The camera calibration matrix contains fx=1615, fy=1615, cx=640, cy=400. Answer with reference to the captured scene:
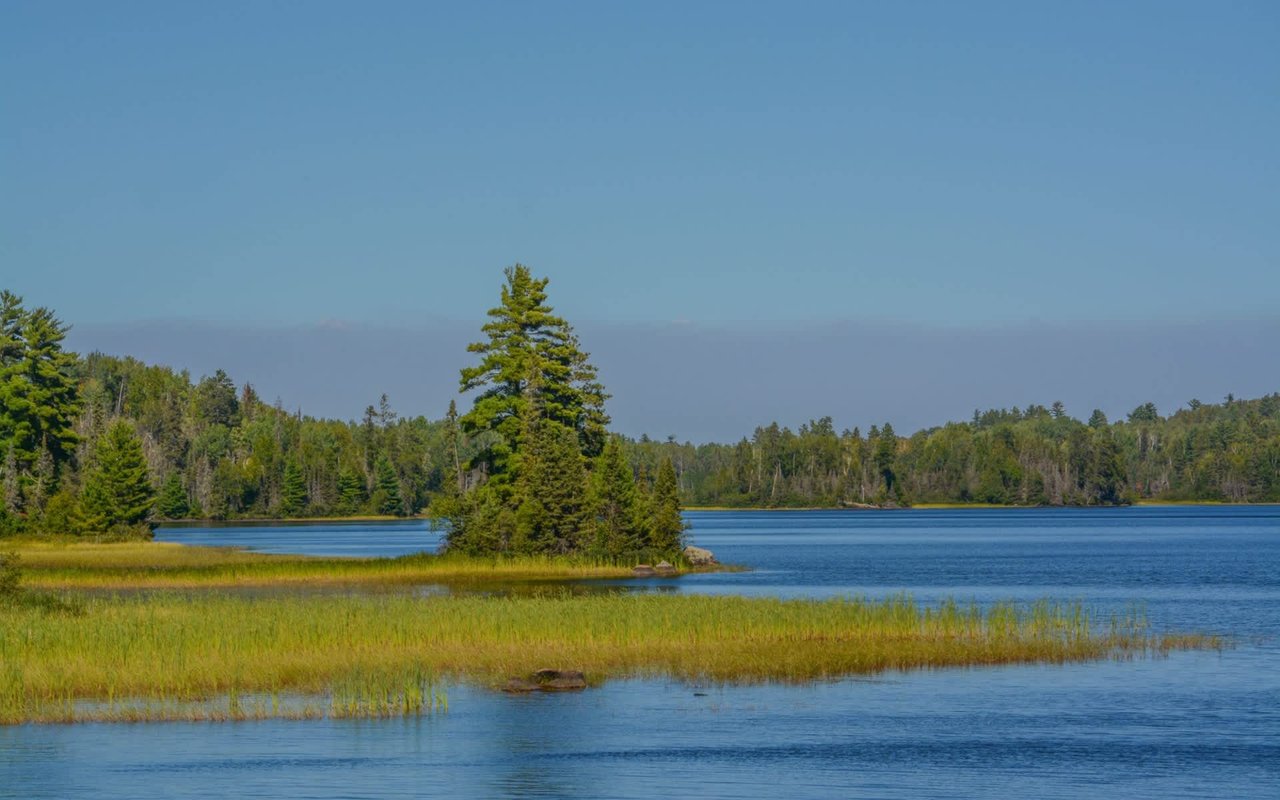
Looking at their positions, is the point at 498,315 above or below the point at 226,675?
above

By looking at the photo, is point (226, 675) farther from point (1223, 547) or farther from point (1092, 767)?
point (1223, 547)

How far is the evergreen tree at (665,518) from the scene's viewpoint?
3317 inches

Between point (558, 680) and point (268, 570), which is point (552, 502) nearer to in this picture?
point (268, 570)

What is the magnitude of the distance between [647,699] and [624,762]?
647 centimetres

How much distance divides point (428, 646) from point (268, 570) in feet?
107

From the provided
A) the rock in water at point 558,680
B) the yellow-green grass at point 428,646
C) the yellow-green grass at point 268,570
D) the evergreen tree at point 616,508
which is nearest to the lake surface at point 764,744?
the rock in water at point 558,680

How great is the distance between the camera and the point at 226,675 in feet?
116

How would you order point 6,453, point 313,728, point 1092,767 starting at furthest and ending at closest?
point 6,453, point 313,728, point 1092,767

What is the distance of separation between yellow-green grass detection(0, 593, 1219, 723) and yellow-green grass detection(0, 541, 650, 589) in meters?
18.0

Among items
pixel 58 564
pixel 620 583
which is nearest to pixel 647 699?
pixel 620 583

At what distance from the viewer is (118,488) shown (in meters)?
110

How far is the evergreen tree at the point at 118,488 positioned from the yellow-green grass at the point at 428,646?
61.4 m

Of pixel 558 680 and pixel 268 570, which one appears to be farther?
pixel 268 570

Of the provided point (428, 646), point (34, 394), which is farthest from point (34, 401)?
point (428, 646)
